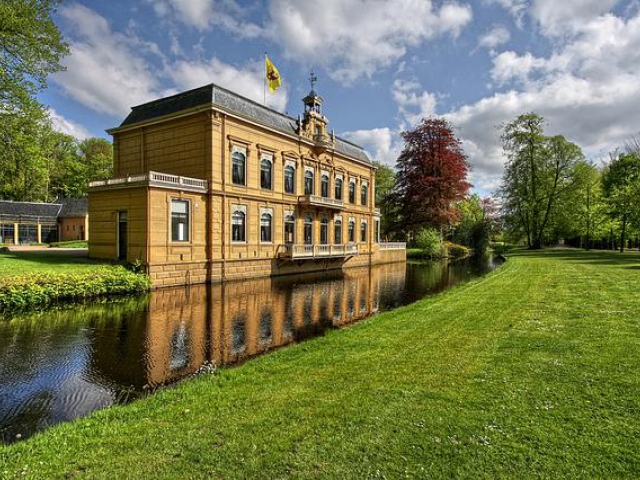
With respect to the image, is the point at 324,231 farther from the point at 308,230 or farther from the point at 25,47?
the point at 25,47

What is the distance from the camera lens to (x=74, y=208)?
4603 centimetres

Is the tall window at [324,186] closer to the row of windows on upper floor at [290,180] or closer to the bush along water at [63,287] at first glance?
the row of windows on upper floor at [290,180]

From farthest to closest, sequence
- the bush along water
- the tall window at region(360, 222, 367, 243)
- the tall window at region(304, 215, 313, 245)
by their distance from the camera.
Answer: the tall window at region(360, 222, 367, 243) < the tall window at region(304, 215, 313, 245) < the bush along water

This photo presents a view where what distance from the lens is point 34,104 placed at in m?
20.5

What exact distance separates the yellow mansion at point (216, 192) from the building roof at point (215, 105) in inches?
3.4

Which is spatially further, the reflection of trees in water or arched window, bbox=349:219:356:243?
arched window, bbox=349:219:356:243

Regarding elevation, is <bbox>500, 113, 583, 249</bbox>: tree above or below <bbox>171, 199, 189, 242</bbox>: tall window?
above

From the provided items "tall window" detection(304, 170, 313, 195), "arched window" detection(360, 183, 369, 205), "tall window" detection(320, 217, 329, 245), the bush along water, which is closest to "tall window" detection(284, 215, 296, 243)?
"tall window" detection(304, 170, 313, 195)

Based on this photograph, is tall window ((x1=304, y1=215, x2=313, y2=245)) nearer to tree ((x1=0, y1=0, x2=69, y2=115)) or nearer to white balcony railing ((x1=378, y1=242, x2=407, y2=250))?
white balcony railing ((x1=378, y1=242, x2=407, y2=250))

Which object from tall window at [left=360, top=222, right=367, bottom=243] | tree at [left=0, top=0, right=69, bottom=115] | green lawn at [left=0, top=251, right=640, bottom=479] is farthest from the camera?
tall window at [left=360, top=222, right=367, bottom=243]

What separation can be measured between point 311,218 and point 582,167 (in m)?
36.8

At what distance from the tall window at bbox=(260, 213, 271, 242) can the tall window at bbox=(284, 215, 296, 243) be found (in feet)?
5.35

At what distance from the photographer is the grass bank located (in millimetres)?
12984

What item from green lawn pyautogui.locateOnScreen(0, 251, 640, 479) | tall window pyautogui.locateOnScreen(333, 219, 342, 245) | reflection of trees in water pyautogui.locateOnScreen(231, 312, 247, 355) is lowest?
reflection of trees in water pyautogui.locateOnScreen(231, 312, 247, 355)
